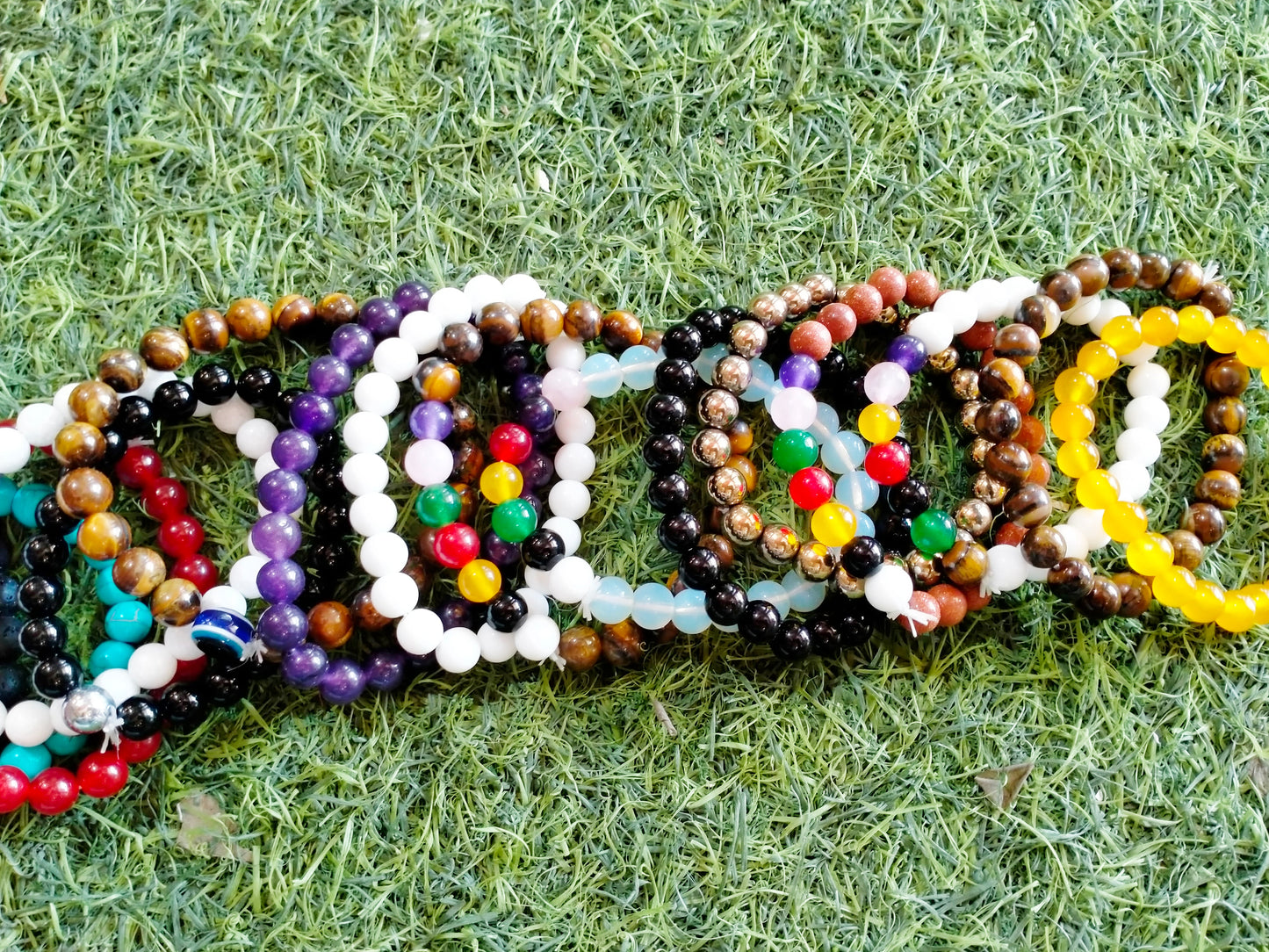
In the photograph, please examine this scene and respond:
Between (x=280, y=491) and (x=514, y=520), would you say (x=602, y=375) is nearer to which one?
(x=514, y=520)

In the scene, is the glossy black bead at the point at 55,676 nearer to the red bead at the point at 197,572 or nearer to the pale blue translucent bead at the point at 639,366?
the red bead at the point at 197,572

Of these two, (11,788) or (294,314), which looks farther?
(294,314)

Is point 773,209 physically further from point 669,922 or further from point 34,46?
point 34,46

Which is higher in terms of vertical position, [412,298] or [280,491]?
[412,298]

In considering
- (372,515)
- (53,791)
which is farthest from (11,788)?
(372,515)

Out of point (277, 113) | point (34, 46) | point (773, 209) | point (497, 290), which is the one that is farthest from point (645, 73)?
point (34, 46)

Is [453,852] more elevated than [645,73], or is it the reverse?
[645,73]

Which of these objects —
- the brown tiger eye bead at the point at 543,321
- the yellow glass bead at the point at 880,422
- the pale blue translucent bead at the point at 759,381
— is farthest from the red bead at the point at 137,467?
the yellow glass bead at the point at 880,422
